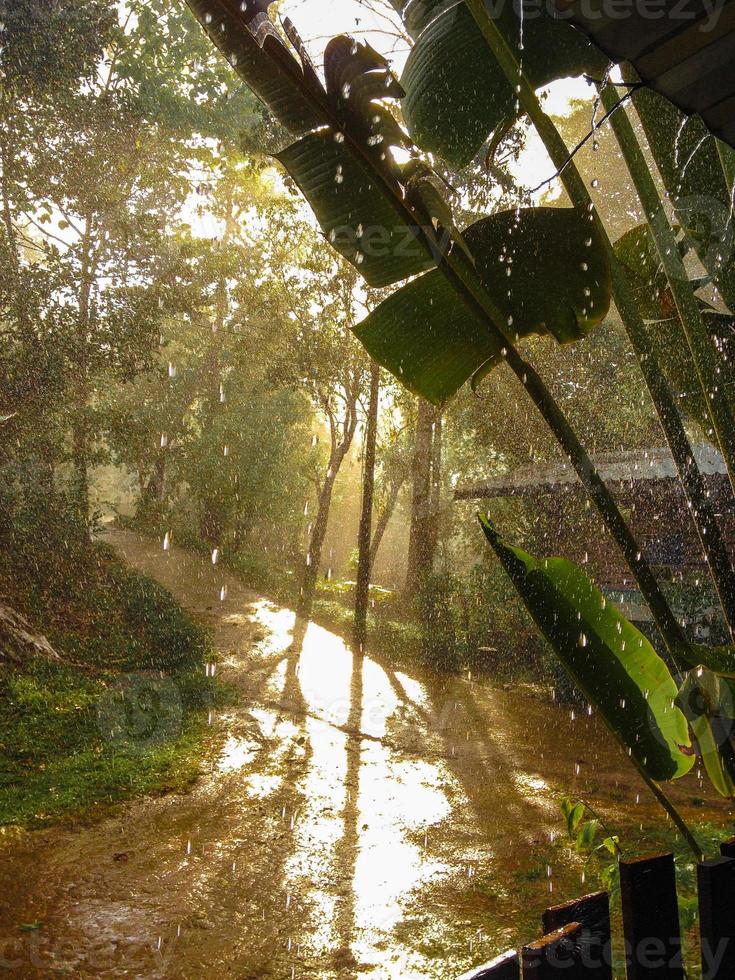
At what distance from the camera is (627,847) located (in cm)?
570

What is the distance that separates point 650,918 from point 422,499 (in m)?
15.2

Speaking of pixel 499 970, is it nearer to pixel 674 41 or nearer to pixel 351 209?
pixel 674 41

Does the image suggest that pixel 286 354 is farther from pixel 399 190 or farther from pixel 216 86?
pixel 399 190

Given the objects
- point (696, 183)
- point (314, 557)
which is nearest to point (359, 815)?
point (696, 183)

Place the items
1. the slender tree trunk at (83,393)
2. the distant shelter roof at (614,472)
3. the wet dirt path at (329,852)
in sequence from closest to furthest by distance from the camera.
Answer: the wet dirt path at (329,852), the distant shelter roof at (614,472), the slender tree trunk at (83,393)

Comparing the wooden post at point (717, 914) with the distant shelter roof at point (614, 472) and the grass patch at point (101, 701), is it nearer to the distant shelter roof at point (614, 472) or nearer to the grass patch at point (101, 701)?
the grass patch at point (101, 701)

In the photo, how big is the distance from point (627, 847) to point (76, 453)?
12295 millimetres

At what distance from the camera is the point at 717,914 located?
138 centimetres

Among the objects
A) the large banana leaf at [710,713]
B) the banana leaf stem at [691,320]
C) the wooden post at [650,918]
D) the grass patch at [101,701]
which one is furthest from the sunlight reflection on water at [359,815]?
the banana leaf stem at [691,320]

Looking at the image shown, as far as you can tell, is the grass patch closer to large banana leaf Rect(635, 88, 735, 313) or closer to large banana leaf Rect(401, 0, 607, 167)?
large banana leaf Rect(401, 0, 607, 167)

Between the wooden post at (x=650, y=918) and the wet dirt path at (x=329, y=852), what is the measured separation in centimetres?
329

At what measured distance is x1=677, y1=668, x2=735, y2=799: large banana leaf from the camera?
1.82 meters

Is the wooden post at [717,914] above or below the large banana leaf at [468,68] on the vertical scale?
below

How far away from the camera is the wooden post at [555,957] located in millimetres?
1229
